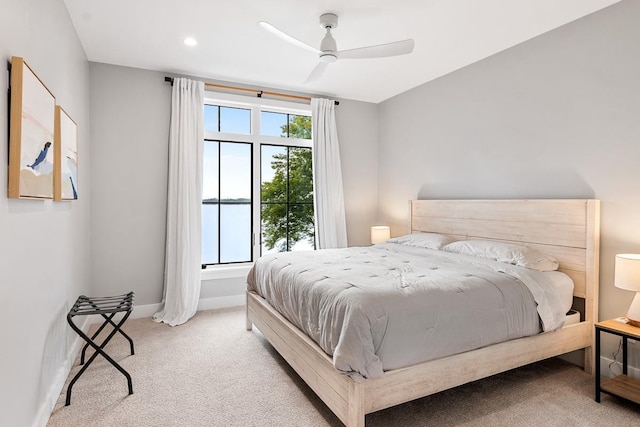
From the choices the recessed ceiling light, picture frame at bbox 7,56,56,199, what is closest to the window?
the recessed ceiling light

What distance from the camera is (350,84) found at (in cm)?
439

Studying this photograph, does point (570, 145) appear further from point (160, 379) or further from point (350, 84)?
point (160, 379)

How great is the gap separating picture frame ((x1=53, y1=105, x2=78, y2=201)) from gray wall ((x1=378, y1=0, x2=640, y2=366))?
356cm

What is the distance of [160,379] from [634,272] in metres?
3.21

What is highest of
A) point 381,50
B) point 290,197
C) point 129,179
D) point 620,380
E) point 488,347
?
point 381,50

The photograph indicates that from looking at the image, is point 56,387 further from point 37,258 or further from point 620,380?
point 620,380

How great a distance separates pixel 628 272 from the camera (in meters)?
2.19

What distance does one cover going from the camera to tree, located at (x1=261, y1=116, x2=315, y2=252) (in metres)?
4.67

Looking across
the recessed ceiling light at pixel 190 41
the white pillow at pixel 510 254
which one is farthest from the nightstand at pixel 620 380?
the recessed ceiling light at pixel 190 41

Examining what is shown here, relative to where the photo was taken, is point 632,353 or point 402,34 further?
point 402,34

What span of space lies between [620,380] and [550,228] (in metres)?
1.11

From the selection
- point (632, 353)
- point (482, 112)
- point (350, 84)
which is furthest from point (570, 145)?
point (350, 84)

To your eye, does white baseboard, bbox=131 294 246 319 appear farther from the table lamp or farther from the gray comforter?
the table lamp

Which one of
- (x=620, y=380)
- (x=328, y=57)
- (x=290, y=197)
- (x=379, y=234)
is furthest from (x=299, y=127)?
(x=620, y=380)
